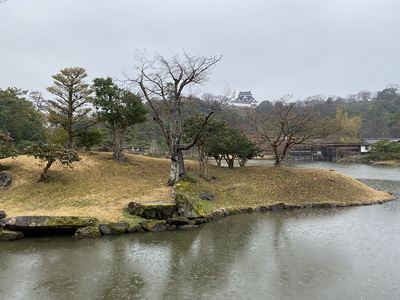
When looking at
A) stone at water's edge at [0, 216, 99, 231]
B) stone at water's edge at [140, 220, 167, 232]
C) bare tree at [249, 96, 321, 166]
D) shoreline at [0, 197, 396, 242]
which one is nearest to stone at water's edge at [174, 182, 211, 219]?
shoreline at [0, 197, 396, 242]

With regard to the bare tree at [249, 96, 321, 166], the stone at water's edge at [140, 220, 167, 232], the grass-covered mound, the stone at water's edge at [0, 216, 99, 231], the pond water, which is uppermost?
the bare tree at [249, 96, 321, 166]

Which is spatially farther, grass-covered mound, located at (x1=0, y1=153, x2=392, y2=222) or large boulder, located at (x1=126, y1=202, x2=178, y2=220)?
grass-covered mound, located at (x1=0, y1=153, x2=392, y2=222)

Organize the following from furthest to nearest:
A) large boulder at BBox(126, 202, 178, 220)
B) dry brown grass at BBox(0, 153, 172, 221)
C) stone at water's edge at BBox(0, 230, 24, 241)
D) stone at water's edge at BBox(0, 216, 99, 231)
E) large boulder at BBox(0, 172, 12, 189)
A: large boulder at BBox(0, 172, 12, 189) → dry brown grass at BBox(0, 153, 172, 221) → large boulder at BBox(126, 202, 178, 220) → stone at water's edge at BBox(0, 216, 99, 231) → stone at water's edge at BBox(0, 230, 24, 241)

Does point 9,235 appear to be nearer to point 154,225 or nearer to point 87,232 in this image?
point 87,232

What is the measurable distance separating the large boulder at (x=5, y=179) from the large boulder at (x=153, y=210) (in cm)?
770

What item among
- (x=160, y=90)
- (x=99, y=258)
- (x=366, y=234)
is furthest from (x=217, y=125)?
(x=99, y=258)

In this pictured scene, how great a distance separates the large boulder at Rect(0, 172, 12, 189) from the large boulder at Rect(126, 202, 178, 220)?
770 centimetres

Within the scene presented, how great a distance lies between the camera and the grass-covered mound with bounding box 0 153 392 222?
15.7 metres

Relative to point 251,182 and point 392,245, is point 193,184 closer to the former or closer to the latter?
point 251,182

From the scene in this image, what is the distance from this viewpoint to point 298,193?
2131 cm

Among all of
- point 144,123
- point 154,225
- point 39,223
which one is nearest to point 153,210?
point 154,225

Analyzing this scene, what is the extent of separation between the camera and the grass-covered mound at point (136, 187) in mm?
15711

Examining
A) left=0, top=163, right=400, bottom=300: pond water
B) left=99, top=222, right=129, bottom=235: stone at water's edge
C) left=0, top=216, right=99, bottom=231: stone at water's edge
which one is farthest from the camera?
left=99, top=222, right=129, bottom=235: stone at water's edge

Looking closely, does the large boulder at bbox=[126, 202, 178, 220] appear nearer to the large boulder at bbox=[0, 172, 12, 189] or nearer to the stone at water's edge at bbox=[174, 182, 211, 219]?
the stone at water's edge at bbox=[174, 182, 211, 219]
